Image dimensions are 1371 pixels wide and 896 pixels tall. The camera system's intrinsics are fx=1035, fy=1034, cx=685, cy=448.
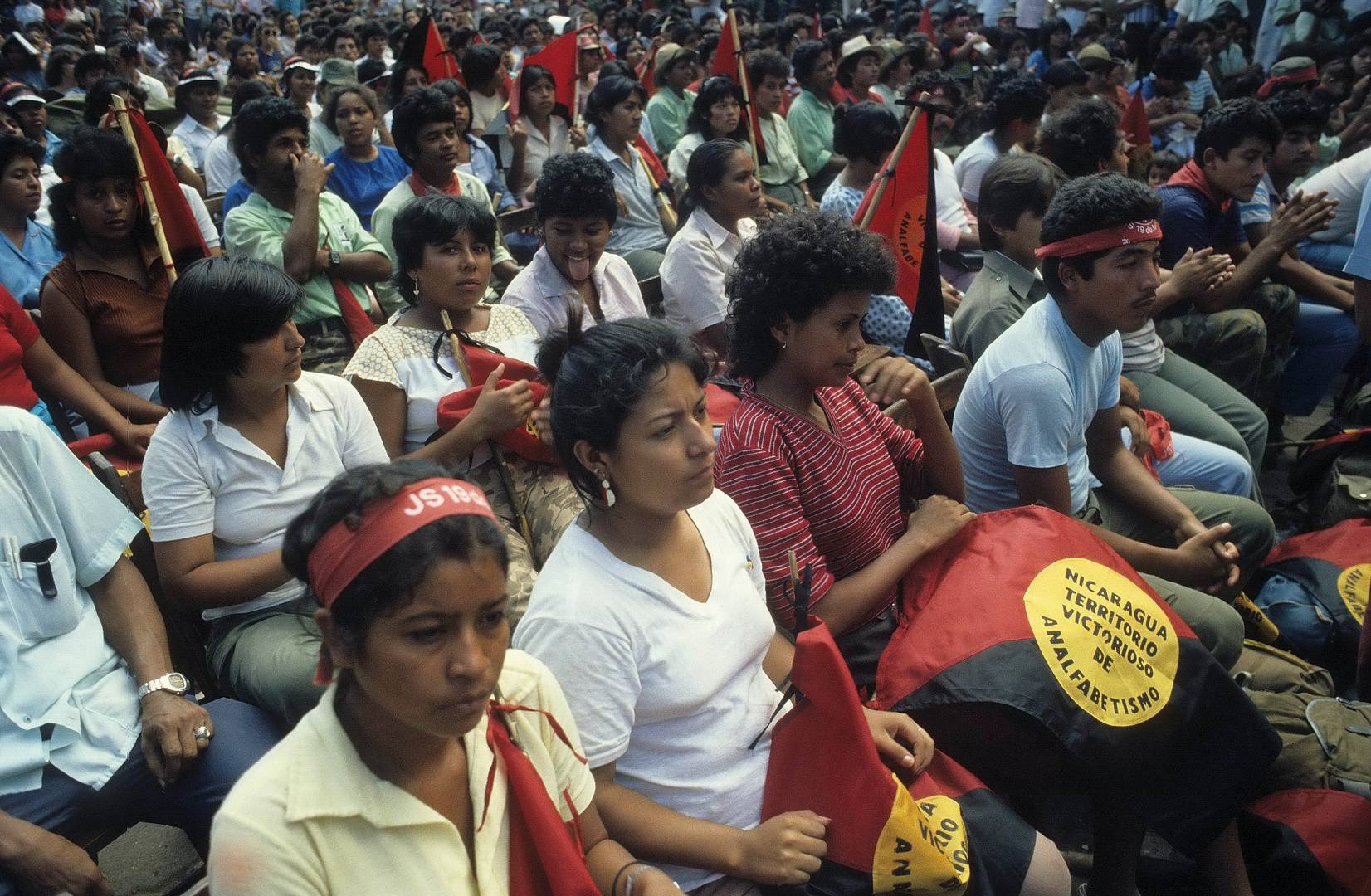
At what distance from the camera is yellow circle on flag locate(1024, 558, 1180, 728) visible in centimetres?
234

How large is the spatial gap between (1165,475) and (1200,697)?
5.93ft

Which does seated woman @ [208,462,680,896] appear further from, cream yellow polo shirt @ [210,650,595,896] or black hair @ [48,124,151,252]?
black hair @ [48,124,151,252]

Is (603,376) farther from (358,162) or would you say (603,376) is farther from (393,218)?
(358,162)

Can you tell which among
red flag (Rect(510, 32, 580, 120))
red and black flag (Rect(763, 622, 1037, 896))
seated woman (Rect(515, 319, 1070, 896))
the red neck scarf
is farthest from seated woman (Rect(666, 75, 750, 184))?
red and black flag (Rect(763, 622, 1037, 896))

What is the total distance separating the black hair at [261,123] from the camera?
462 centimetres

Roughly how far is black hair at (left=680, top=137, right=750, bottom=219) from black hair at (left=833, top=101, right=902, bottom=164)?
3.47ft

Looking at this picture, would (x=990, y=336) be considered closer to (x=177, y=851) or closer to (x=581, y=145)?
(x=177, y=851)

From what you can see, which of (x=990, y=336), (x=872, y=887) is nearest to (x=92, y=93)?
(x=990, y=336)

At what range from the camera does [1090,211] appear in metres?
3.21

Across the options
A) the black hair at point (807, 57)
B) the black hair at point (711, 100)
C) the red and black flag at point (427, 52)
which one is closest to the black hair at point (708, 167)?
the black hair at point (711, 100)

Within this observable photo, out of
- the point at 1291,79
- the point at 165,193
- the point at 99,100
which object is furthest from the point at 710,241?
the point at 1291,79

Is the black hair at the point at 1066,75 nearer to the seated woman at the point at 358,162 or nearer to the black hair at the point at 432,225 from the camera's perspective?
the seated woman at the point at 358,162

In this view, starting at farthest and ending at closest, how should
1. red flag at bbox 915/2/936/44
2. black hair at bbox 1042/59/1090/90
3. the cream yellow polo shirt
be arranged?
red flag at bbox 915/2/936/44 → black hair at bbox 1042/59/1090/90 → the cream yellow polo shirt

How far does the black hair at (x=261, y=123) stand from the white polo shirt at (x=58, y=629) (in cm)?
256
